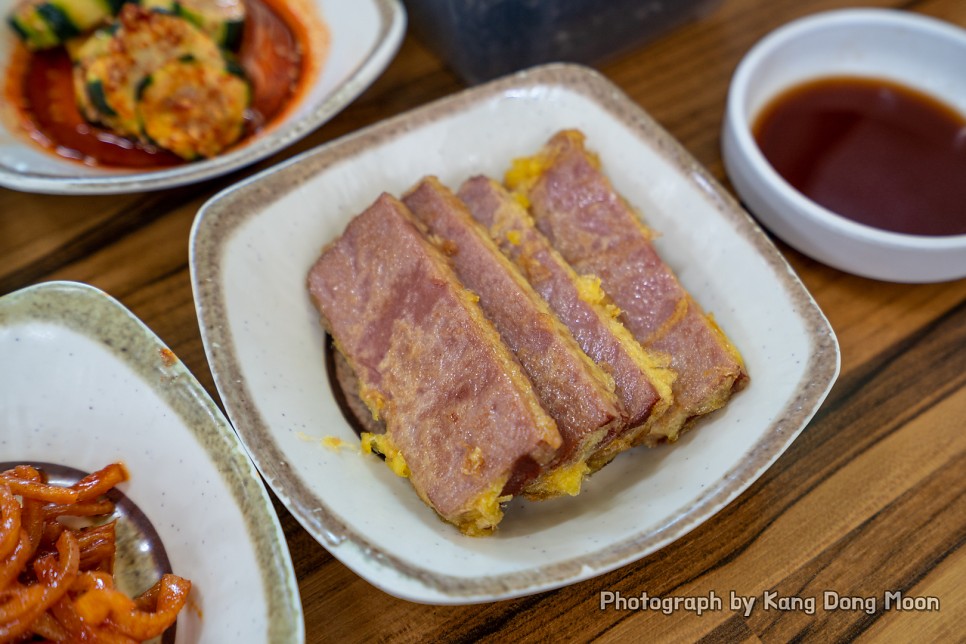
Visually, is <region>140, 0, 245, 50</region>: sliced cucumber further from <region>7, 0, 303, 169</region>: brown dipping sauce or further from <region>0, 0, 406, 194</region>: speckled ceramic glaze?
<region>0, 0, 406, 194</region>: speckled ceramic glaze

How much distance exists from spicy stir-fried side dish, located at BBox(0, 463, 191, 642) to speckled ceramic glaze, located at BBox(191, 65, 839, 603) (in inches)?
16.0

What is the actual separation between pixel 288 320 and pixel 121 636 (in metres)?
0.89

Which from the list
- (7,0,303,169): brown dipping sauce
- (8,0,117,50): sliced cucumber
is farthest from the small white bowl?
(8,0,117,50): sliced cucumber

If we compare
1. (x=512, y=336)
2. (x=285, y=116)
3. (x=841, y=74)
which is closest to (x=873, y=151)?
(x=841, y=74)

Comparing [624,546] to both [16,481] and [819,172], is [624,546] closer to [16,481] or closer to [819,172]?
[16,481]

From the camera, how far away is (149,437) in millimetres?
1851

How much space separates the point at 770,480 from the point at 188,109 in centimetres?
229

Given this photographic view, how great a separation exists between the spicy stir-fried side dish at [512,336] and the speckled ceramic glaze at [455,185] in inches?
3.3

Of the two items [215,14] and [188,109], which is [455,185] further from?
[215,14]

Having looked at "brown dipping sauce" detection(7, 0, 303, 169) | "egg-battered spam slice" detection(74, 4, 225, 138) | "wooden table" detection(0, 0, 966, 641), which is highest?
"egg-battered spam slice" detection(74, 4, 225, 138)

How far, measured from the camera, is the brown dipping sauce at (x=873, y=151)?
245 cm

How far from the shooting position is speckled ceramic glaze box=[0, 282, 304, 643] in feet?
5.36

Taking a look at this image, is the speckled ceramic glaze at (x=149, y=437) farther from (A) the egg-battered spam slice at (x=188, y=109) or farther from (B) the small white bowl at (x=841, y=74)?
(B) the small white bowl at (x=841, y=74)

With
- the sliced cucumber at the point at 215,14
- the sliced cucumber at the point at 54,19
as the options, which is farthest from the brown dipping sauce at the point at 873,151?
the sliced cucumber at the point at 54,19
